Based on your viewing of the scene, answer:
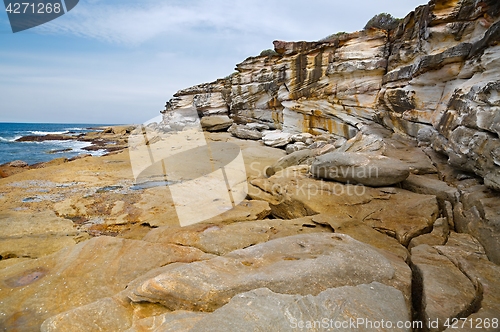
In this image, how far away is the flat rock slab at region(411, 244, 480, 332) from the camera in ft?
8.47

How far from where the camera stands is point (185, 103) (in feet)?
112

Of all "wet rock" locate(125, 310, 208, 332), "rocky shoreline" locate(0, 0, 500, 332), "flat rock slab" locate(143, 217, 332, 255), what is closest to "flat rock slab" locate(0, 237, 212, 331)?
"rocky shoreline" locate(0, 0, 500, 332)

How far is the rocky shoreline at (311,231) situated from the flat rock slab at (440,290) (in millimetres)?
18

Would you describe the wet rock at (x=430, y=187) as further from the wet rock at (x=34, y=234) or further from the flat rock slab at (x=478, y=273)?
the wet rock at (x=34, y=234)

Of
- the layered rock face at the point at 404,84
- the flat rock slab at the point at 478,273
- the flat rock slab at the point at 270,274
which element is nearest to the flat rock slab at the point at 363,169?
the layered rock face at the point at 404,84

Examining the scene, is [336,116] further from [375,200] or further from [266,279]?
[266,279]

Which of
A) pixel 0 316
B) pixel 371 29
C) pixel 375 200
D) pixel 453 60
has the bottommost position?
pixel 375 200

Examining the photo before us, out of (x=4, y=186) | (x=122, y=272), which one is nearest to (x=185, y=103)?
(x=4, y=186)

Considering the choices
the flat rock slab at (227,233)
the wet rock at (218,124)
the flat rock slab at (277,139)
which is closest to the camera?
the flat rock slab at (227,233)

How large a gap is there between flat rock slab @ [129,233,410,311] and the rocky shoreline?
0.02m

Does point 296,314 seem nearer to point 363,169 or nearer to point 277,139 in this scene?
point 363,169

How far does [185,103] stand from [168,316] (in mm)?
34060

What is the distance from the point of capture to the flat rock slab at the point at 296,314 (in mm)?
2174

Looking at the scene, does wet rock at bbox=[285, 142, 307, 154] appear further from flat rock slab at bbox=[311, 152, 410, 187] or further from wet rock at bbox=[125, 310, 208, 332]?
wet rock at bbox=[125, 310, 208, 332]
